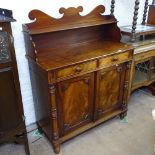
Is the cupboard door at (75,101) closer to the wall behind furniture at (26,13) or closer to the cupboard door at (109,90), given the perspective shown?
the cupboard door at (109,90)

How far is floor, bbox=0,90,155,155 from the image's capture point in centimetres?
183

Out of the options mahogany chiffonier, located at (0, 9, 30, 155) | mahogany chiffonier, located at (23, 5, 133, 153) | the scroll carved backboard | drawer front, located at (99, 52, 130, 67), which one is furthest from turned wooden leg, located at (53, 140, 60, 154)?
the scroll carved backboard

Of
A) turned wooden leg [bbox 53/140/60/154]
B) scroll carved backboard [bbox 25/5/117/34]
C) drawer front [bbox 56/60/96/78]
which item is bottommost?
turned wooden leg [bbox 53/140/60/154]

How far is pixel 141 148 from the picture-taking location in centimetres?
186

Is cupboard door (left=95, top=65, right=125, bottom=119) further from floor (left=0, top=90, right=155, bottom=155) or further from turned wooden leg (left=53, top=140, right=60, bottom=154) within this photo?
turned wooden leg (left=53, top=140, right=60, bottom=154)

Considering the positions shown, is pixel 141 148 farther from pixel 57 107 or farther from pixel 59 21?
pixel 59 21

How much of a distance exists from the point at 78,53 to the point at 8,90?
2.19 feet

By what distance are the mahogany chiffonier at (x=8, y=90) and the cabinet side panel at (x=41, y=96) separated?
0.73 ft

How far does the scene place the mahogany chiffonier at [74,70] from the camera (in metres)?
1.57

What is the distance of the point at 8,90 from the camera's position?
139cm

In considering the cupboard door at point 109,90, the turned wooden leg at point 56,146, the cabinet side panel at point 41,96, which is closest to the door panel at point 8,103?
the cabinet side panel at point 41,96

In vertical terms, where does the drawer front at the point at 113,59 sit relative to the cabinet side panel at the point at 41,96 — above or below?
above

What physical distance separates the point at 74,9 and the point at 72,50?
36 centimetres

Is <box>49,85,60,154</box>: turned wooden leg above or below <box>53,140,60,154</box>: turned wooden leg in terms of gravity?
above
